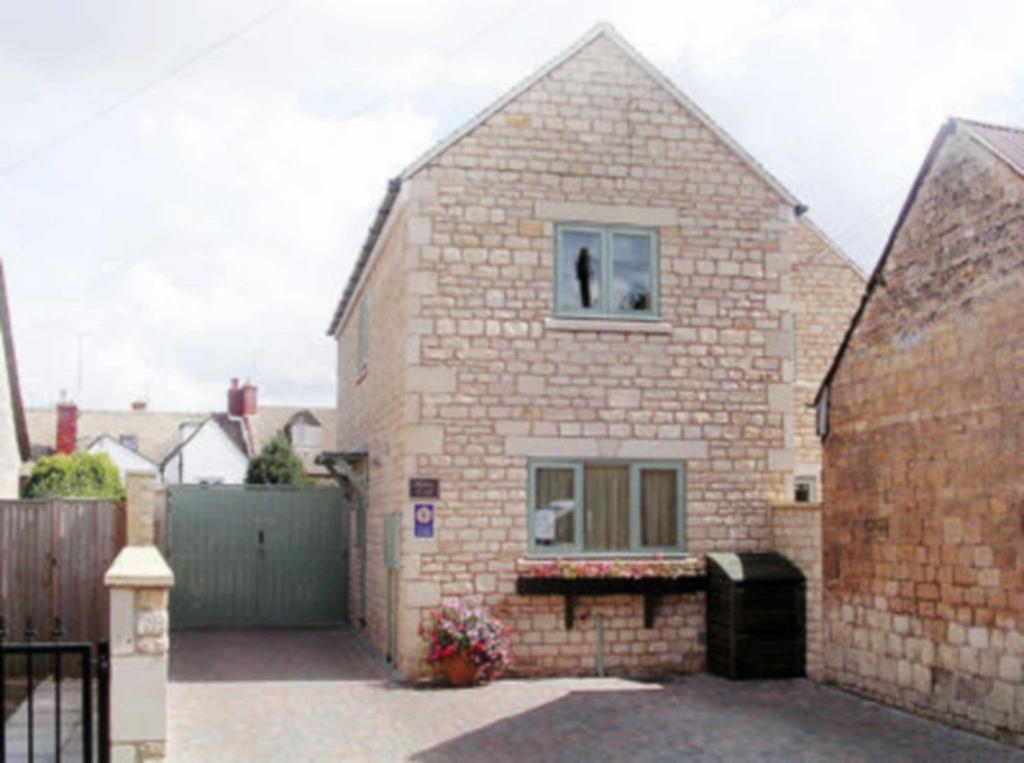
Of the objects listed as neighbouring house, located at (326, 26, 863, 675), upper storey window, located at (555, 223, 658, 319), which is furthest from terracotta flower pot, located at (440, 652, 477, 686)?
upper storey window, located at (555, 223, 658, 319)

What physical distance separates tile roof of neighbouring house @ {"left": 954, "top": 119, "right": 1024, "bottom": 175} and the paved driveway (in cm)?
497

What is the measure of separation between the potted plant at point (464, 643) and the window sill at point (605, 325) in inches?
131

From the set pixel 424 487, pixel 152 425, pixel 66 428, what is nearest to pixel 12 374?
pixel 424 487

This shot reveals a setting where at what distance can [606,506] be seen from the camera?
14414 millimetres

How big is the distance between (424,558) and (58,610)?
392cm

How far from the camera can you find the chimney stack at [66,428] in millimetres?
45062

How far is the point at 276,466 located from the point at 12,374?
18.6m

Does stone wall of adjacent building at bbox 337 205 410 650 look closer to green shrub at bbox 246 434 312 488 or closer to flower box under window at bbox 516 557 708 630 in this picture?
flower box under window at bbox 516 557 708 630

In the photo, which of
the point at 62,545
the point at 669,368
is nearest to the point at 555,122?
the point at 669,368

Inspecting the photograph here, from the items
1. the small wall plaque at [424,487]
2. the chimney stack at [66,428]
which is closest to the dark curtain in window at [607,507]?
the small wall plaque at [424,487]

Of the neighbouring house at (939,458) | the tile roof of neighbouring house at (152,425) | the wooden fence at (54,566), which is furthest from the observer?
the tile roof of neighbouring house at (152,425)

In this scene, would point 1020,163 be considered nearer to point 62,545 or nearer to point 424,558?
point 424,558

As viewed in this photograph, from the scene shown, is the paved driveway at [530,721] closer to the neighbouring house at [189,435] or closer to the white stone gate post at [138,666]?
the white stone gate post at [138,666]

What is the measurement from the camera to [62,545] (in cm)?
1348
